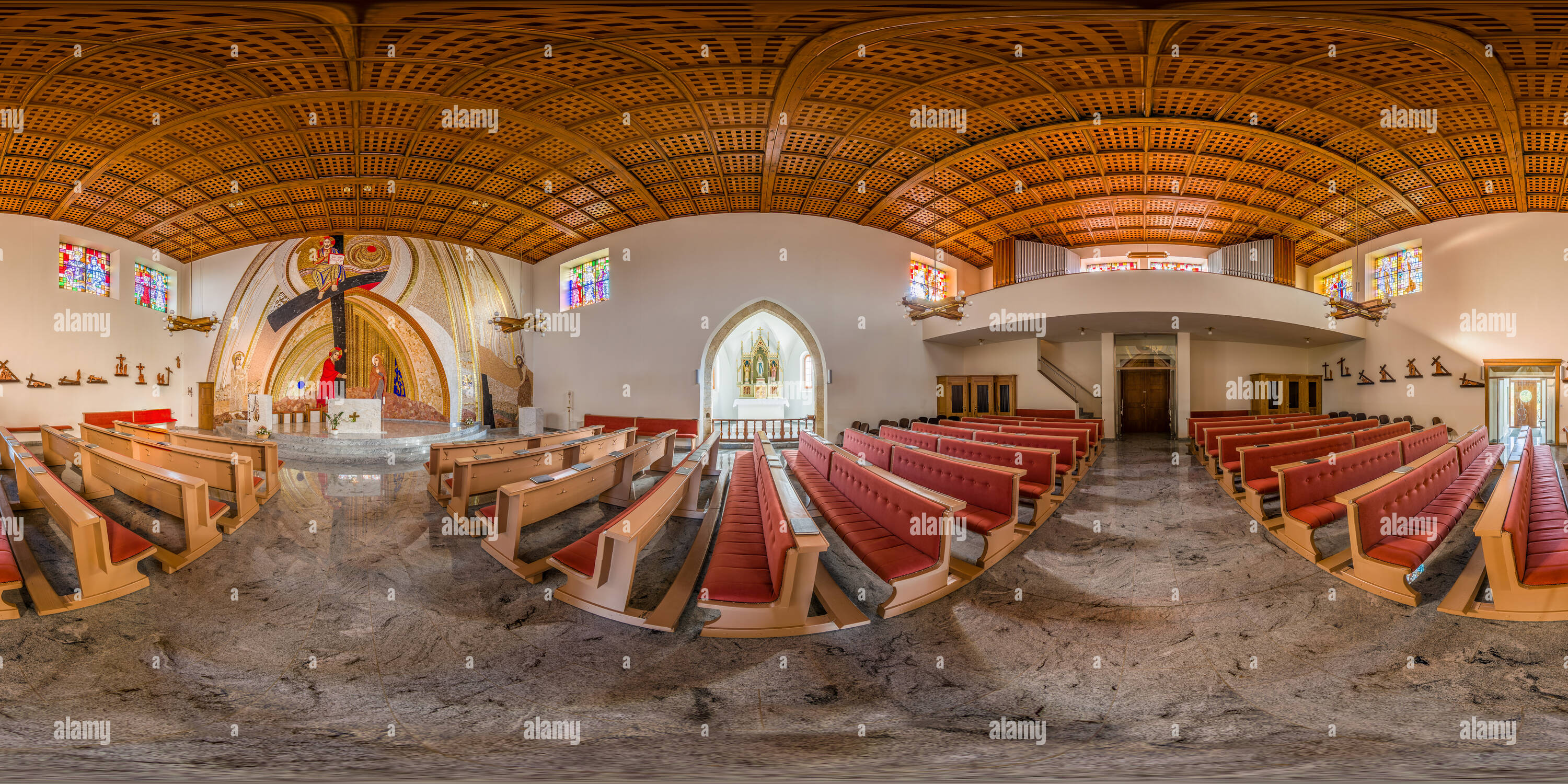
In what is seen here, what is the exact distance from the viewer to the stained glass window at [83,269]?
34.9 ft

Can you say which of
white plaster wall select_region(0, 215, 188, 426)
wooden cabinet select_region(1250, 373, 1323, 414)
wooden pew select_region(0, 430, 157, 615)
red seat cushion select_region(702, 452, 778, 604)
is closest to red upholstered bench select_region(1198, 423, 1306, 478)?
red seat cushion select_region(702, 452, 778, 604)

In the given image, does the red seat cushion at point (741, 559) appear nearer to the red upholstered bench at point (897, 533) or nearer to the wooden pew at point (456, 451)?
the red upholstered bench at point (897, 533)

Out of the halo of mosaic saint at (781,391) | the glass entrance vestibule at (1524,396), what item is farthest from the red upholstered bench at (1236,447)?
the glass entrance vestibule at (1524,396)

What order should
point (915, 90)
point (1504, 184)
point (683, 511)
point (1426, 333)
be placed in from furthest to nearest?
point (1426, 333) < point (1504, 184) < point (915, 90) < point (683, 511)

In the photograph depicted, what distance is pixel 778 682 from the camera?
2.32 meters

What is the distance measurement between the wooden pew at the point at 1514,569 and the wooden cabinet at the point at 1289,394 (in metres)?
13.0

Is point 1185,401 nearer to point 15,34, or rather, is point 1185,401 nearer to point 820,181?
point 820,181

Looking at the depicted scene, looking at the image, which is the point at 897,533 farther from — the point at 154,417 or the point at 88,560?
the point at 154,417

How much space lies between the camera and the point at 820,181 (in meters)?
10.2

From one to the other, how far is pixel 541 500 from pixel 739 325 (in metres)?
8.51

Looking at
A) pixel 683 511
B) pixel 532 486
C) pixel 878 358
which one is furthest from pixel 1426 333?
pixel 532 486

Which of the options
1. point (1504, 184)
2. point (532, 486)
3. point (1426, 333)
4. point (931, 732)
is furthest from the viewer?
point (1426, 333)

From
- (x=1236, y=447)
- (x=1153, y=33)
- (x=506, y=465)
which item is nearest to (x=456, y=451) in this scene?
(x=506, y=465)

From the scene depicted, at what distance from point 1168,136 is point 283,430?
1838cm
